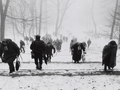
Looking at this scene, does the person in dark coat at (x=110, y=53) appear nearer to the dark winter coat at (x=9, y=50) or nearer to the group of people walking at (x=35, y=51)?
the group of people walking at (x=35, y=51)

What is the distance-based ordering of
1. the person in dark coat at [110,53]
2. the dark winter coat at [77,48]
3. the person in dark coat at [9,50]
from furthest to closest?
the dark winter coat at [77,48], the person in dark coat at [110,53], the person in dark coat at [9,50]

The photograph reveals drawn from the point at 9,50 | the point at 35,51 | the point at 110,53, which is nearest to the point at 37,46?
the point at 35,51

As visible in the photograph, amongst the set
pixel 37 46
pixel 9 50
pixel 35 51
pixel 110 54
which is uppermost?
pixel 37 46

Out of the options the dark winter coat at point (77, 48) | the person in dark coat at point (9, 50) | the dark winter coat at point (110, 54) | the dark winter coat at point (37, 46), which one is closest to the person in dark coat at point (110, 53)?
the dark winter coat at point (110, 54)

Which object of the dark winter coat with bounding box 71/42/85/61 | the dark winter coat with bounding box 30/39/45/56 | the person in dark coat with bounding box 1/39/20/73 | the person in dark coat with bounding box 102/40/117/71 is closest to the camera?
the person in dark coat with bounding box 1/39/20/73

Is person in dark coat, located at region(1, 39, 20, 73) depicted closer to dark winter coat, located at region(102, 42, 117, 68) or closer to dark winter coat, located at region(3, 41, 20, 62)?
dark winter coat, located at region(3, 41, 20, 62)

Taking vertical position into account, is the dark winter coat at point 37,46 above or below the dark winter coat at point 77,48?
above

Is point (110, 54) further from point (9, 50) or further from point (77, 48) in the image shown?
point (9, 50)

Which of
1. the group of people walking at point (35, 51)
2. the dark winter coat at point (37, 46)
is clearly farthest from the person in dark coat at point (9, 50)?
the dark winter coat at point (37, 46)

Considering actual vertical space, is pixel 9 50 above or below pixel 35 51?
above

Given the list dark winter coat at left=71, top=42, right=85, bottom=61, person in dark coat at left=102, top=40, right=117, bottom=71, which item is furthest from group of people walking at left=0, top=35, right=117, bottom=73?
dark winter coat at left=71, top=42, right=85, bottom=61

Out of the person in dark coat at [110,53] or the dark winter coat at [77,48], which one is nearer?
the person in dark coat at [110,53]

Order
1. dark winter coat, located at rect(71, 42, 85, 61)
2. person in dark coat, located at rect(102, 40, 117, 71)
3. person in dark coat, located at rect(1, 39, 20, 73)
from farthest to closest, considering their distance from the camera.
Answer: dark winter coat, located at rect(71, 42, 85, 61) → person in dark coat, located at rect(102, 40, 117, 71) → person in dark coat, located at rect(1, 39, 20, 73)

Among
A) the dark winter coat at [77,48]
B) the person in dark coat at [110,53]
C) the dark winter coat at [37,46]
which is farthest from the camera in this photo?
the dark winter coat at [77,48]
